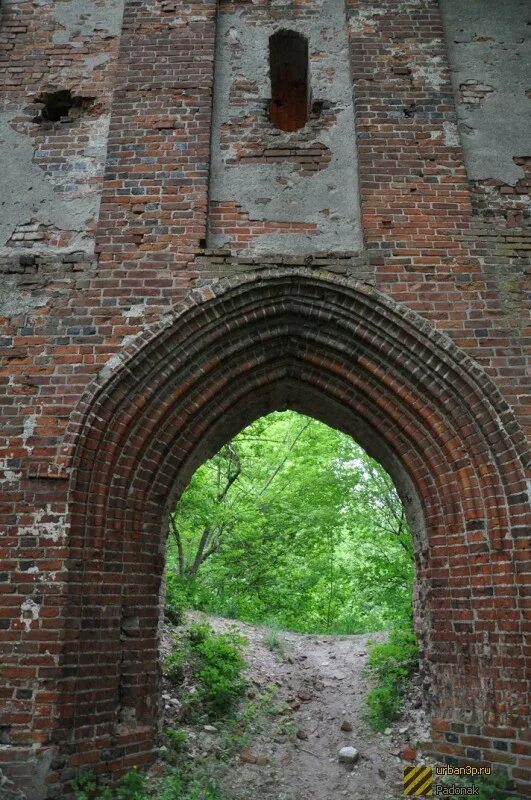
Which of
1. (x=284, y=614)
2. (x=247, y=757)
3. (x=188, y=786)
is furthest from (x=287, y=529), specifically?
(x=188, y=786)

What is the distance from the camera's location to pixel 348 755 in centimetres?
542

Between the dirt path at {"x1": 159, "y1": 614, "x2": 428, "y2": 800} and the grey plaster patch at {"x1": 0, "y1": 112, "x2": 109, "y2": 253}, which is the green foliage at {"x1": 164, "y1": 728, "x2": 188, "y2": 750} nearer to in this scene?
the dirt path at {"x1": 159, "y1": 614, "x2": 428, "y2": 800}

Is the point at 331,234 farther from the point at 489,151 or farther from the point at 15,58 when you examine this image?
the point at 15,58

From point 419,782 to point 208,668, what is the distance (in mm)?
2964

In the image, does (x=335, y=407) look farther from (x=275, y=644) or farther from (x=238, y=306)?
(x=275, y=644)

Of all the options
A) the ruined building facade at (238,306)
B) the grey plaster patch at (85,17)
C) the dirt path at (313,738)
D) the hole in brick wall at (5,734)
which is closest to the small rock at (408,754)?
the dirt path at (313,738)

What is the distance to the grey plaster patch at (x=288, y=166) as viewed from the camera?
5.41 metres

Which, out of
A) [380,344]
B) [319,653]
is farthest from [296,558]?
[380,344]

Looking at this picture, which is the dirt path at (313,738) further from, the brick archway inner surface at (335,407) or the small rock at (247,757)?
the brick archway inner surface at (335,407)

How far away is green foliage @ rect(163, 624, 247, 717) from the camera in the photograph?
6242 millimetres

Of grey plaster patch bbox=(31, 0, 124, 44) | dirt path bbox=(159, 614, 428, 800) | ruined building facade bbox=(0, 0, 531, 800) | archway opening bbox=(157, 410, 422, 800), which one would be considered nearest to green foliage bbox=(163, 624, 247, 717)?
archway opening bbox=(157, 410, 422, 800)

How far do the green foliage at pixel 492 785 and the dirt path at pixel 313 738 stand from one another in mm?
690

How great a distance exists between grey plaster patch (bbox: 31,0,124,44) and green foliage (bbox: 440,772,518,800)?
293 inches

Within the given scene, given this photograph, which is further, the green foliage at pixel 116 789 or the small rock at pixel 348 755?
the small rock at pixel 348 755
